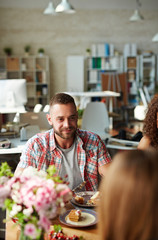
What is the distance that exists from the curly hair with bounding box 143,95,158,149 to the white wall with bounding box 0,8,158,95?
8.54m

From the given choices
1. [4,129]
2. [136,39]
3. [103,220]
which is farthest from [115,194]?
[136,39]

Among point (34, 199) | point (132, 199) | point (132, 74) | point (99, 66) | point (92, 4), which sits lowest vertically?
point (34, 199)

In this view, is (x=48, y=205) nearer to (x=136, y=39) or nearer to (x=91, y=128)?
(x=91, y=128)

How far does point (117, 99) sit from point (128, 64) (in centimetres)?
113

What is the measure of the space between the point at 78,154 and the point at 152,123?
0.70 metres

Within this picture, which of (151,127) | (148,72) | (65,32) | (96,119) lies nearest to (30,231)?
(151,127)

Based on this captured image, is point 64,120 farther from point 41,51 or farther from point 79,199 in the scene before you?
point 41,51

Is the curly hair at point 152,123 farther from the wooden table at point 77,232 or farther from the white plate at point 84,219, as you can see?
the wooden table at point 77,232

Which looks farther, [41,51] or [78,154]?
[41,51]

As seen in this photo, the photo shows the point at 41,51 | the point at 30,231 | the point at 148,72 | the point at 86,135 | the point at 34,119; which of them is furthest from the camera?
the point at 148,72

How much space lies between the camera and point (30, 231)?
117cm

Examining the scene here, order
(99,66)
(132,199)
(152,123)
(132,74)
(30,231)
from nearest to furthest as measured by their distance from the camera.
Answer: (132,199) < (30,231) < (152,123) < (99,66) < (132,74)

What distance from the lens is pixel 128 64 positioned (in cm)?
1101

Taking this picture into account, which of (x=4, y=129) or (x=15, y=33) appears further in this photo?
(x=15, y=33)
